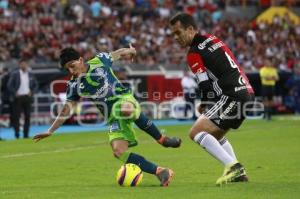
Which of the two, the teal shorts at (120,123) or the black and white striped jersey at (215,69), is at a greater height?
the black and white striped jersey at (215,69)

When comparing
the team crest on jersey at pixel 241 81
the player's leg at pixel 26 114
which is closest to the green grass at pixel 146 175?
the player's leg at pixel 26 114

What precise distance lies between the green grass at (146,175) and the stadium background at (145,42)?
0.57 feet

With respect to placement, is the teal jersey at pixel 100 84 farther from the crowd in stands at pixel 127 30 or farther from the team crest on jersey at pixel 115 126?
the crowd in stands at pixel 127 30

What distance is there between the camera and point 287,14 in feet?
153

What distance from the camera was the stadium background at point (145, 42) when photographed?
100ft

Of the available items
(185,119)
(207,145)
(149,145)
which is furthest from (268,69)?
(207,145)

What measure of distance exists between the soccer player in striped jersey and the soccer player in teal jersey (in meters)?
0.54

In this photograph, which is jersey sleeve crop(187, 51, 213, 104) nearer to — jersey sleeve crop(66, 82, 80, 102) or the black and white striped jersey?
the black and white striped jersey

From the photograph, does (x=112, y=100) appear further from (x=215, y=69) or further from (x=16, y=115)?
(x=16, y=115)

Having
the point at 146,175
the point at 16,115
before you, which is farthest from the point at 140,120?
the point at 16,115

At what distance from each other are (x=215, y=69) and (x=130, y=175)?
6.07 ft

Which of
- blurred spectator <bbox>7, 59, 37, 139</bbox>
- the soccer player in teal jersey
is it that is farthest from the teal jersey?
blurred spectator <bbox>7, 59, 37, 139</bbox>

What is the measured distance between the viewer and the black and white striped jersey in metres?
12.1

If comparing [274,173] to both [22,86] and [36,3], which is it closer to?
[22,86]
